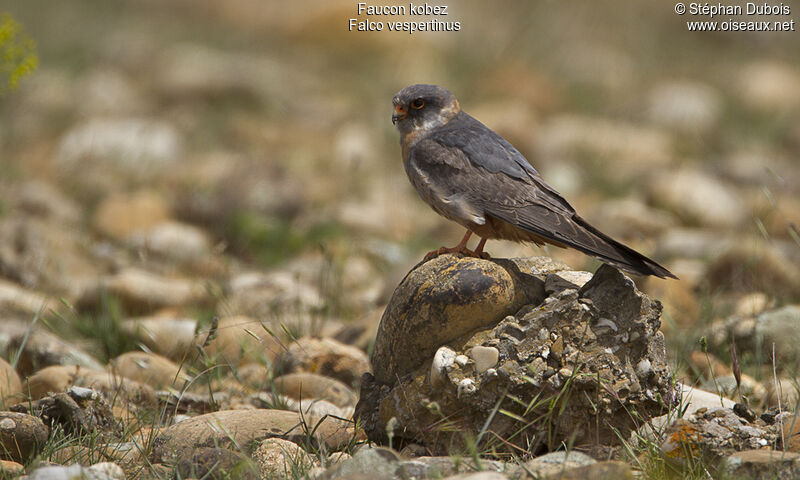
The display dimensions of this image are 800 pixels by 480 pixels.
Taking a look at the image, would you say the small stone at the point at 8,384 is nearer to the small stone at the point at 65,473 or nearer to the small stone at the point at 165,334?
the small stone at the point at 165,334

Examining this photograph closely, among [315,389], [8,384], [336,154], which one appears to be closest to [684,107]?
[336,154]

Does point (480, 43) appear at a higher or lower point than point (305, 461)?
higher

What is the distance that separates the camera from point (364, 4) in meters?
13.6

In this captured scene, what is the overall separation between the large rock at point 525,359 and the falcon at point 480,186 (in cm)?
29

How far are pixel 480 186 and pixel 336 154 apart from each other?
20.2 feet

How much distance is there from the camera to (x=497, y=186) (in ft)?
12.8

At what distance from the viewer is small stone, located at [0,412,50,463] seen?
332 cm

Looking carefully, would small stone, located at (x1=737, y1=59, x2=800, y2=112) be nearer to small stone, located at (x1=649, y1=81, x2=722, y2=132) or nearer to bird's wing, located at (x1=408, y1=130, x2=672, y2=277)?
small stone, located at (x1=649, y1=81, x2=722, y2=132)

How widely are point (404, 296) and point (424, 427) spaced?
53 centimetres

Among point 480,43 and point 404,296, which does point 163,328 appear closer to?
point 404,296

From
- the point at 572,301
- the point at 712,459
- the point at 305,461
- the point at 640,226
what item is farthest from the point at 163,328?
the point at 640,226

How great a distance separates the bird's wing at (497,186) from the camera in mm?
3658

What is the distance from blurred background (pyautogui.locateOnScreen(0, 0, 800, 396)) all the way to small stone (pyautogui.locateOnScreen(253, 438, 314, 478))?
1634 millimetres

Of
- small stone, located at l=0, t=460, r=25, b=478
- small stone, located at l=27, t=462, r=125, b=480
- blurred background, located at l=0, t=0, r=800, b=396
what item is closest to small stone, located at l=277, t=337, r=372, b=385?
blurred background, located at l=0, t=0, r=800, b=396
